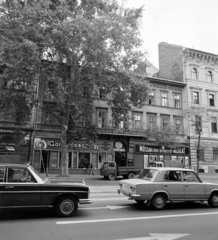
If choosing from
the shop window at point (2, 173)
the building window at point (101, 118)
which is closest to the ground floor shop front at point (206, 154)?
the building window at point (101, 118)

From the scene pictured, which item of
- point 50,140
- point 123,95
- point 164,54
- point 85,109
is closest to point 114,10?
point 123,95

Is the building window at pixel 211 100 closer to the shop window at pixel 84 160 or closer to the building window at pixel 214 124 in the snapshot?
the building window at pixel 214 124

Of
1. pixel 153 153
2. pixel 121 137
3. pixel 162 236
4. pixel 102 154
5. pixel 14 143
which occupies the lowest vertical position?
pixel 162 236

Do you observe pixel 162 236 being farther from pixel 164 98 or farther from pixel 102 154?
pixel 164 98

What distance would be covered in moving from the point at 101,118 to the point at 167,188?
2113 cm

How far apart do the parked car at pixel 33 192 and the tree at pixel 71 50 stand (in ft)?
39.0

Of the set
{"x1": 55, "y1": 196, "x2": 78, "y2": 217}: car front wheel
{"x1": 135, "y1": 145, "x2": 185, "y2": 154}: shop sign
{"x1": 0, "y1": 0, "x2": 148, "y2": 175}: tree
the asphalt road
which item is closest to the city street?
the asphalt road

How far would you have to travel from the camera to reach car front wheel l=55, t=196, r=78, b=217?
664 cm

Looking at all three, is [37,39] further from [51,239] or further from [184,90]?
[184,90]

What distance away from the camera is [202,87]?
→ 33.5 metres

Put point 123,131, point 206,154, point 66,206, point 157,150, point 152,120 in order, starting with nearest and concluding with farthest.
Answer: point 66,206, point 123,131, point 157,150, point 152,120, point 206,154

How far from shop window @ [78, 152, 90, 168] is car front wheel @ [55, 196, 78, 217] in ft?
68.0

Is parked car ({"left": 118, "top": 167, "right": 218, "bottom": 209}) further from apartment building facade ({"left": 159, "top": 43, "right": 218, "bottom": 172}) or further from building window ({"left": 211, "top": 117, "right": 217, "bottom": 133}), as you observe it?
building window ({"left": 211, "top": 117, "right": 217, "bottom": 133})

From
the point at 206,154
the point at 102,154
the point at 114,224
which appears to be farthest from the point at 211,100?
the point at 114,224
